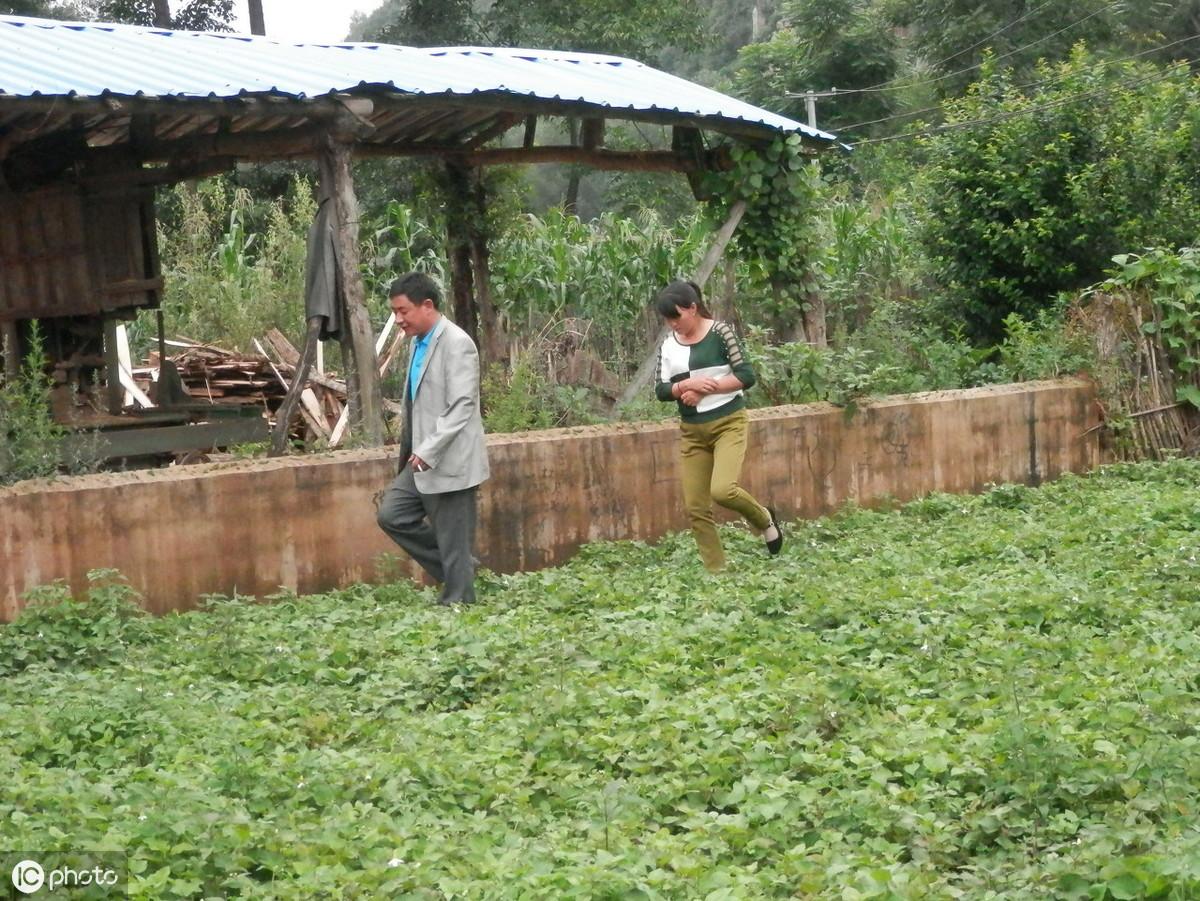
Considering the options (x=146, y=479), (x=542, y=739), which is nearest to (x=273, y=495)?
(x=146, y=479)

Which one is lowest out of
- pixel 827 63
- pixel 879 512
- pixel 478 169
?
pixel 879 512

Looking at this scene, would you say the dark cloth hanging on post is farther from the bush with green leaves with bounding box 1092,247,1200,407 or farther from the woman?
the bush with green leaves with bounding box 1092,247,1200,407

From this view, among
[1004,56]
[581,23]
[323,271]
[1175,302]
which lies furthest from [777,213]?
[1004,56]

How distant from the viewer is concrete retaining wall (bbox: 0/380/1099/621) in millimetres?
9555

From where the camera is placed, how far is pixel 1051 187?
18.2 meters

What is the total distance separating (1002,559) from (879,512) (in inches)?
126

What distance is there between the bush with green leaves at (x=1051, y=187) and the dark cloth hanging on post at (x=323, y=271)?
898cm

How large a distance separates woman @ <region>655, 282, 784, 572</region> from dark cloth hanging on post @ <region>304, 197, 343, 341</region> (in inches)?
119

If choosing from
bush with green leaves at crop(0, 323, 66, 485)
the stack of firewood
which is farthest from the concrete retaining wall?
the stack of firewood

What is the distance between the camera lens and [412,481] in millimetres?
9672

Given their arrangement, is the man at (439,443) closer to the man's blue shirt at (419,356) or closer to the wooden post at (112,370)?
the man's blue shirt at (419,356)

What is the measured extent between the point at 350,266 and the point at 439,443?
328 cm

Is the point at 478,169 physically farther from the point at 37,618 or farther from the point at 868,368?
the point at 37,618

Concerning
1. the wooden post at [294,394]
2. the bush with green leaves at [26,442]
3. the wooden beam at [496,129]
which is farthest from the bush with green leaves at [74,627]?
the wooden beam at [496,129]
